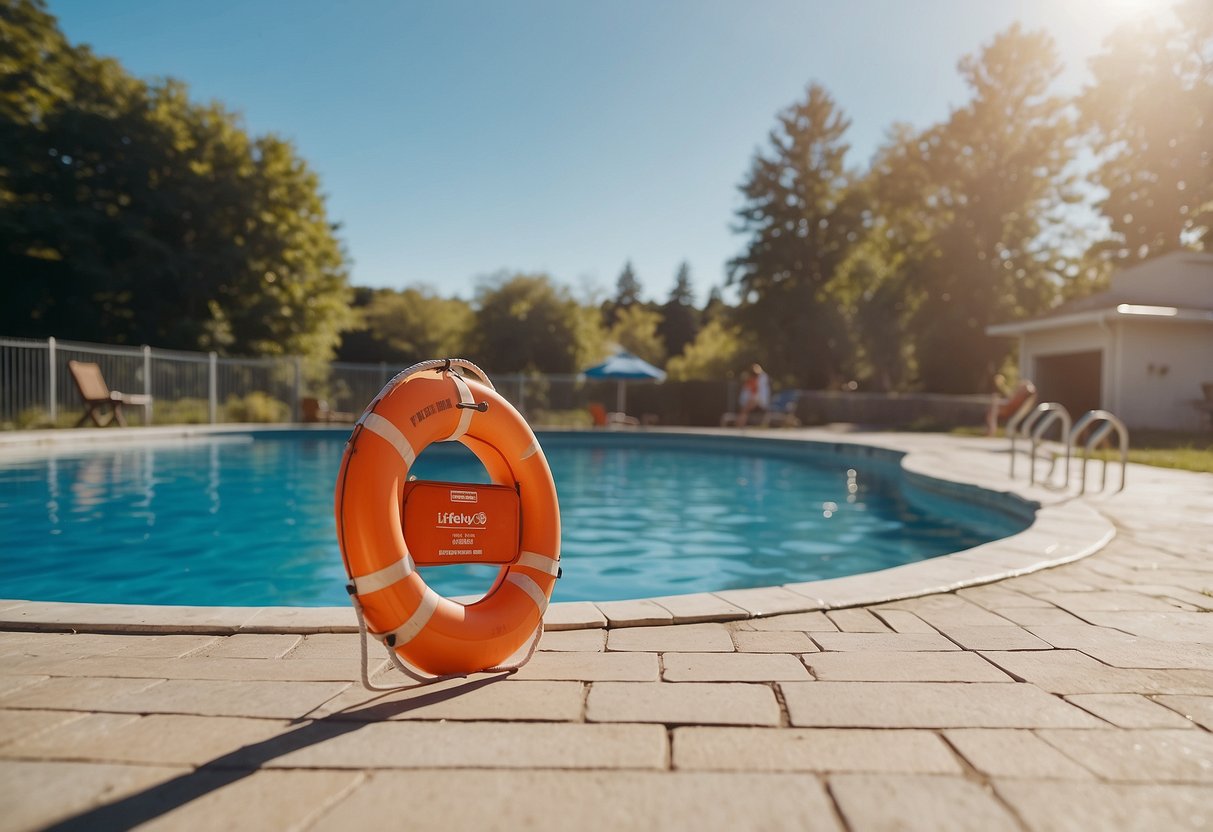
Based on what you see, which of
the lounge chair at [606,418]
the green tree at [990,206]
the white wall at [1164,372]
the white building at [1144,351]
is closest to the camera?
the white building at [1144,351]

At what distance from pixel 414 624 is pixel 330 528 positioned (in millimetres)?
4595

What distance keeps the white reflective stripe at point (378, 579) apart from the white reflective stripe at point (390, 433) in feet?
0.91

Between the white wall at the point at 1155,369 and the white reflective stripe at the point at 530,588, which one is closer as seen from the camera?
the white reflective stripe at the point at 530,588

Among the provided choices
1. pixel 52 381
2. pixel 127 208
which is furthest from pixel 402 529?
pixel 127 208

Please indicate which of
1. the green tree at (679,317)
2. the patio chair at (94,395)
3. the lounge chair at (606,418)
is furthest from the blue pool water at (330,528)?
the green tree at (679,317)

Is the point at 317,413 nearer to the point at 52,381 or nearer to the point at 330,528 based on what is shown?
the point at 52,381

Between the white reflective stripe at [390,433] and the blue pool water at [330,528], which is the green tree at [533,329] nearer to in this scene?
the blue pool water at [330,528]

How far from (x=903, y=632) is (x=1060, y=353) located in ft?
53.4

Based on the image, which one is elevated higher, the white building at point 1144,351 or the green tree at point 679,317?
the green tree at point 679,317

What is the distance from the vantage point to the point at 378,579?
1.88 meters

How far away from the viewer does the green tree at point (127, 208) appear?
16609mm

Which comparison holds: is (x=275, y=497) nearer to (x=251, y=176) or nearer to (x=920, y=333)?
(x=251, y=176)

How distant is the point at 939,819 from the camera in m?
1.34

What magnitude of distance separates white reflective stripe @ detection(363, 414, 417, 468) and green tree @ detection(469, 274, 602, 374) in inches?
926
